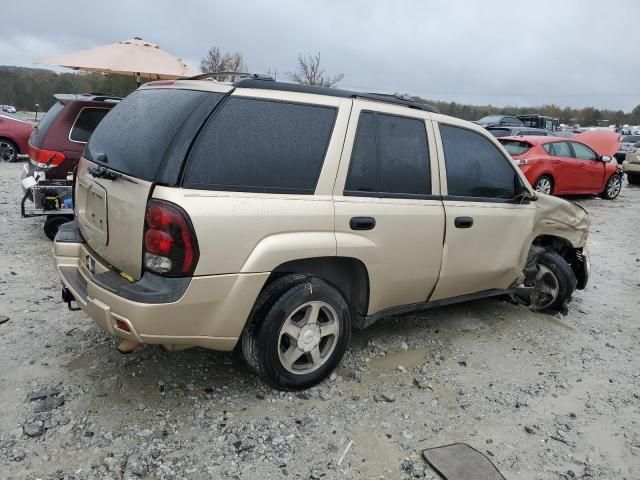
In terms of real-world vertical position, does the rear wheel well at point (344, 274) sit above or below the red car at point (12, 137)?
above

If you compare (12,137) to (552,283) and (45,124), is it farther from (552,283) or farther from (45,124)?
(552,283)

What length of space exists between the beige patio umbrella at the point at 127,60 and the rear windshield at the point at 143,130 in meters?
5.68

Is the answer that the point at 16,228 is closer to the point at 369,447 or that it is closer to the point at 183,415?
the point at 183,415

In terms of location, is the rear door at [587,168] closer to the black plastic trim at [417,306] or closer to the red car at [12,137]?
the black plastic trim at [417,306]

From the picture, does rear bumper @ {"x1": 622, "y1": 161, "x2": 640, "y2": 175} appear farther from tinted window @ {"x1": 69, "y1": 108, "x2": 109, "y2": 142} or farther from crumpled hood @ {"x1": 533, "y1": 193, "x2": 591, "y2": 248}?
tinted window @ {"x1": 69, "y1": 108, "x2": 109, "y2": 142}

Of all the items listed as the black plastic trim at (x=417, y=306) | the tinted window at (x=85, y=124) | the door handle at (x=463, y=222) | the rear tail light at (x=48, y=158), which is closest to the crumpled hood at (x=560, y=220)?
the black plastic trim at (x=417, y=306)

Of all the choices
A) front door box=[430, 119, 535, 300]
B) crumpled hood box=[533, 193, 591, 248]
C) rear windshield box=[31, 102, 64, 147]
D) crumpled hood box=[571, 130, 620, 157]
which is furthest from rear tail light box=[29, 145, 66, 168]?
crumpled hood box=[571, 130, 620, 157]

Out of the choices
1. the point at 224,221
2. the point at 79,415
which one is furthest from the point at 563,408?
the point at 79,415

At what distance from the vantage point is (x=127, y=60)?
29.4ft

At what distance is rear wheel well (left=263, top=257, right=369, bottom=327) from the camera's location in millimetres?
3043

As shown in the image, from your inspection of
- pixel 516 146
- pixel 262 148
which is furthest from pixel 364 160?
pixel 516 146

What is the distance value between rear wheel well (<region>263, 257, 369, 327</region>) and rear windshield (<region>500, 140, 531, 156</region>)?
902cm

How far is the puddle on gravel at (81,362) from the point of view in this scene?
3373 mm

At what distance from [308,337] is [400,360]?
966 millimetres
